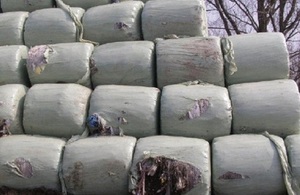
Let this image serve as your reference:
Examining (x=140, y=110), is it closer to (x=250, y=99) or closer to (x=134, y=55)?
(x=134, y=55)

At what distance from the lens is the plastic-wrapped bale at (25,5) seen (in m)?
4.34

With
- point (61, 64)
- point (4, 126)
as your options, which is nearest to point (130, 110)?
point (61, 64)

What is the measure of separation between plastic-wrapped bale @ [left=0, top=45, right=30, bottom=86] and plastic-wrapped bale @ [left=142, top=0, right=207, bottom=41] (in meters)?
1.02

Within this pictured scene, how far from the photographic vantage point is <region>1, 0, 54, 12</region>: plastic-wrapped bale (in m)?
4.34

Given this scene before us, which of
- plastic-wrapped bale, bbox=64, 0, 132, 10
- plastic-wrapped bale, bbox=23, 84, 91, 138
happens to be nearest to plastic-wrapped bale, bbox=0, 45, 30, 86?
plastic-wrapped bale, bbox=23, 84, 91, 138

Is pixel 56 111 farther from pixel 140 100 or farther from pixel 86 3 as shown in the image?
pixel 86 3

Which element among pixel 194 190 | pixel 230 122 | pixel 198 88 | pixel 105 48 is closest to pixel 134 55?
pixel 105 48

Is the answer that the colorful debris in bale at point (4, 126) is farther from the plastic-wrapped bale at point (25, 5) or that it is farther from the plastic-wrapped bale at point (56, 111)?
the plastic-wrapped bale at point (25, 5)

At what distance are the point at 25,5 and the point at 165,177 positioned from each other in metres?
2.18

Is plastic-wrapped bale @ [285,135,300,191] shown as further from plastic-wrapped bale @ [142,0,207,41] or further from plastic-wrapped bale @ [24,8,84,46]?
plastic-wrapped bale @ [24,8,84,46]

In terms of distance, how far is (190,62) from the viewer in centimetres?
360

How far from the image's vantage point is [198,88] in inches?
137

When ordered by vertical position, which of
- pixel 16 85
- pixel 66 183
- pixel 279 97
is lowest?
pixel 66 183

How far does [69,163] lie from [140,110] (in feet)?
2.01
